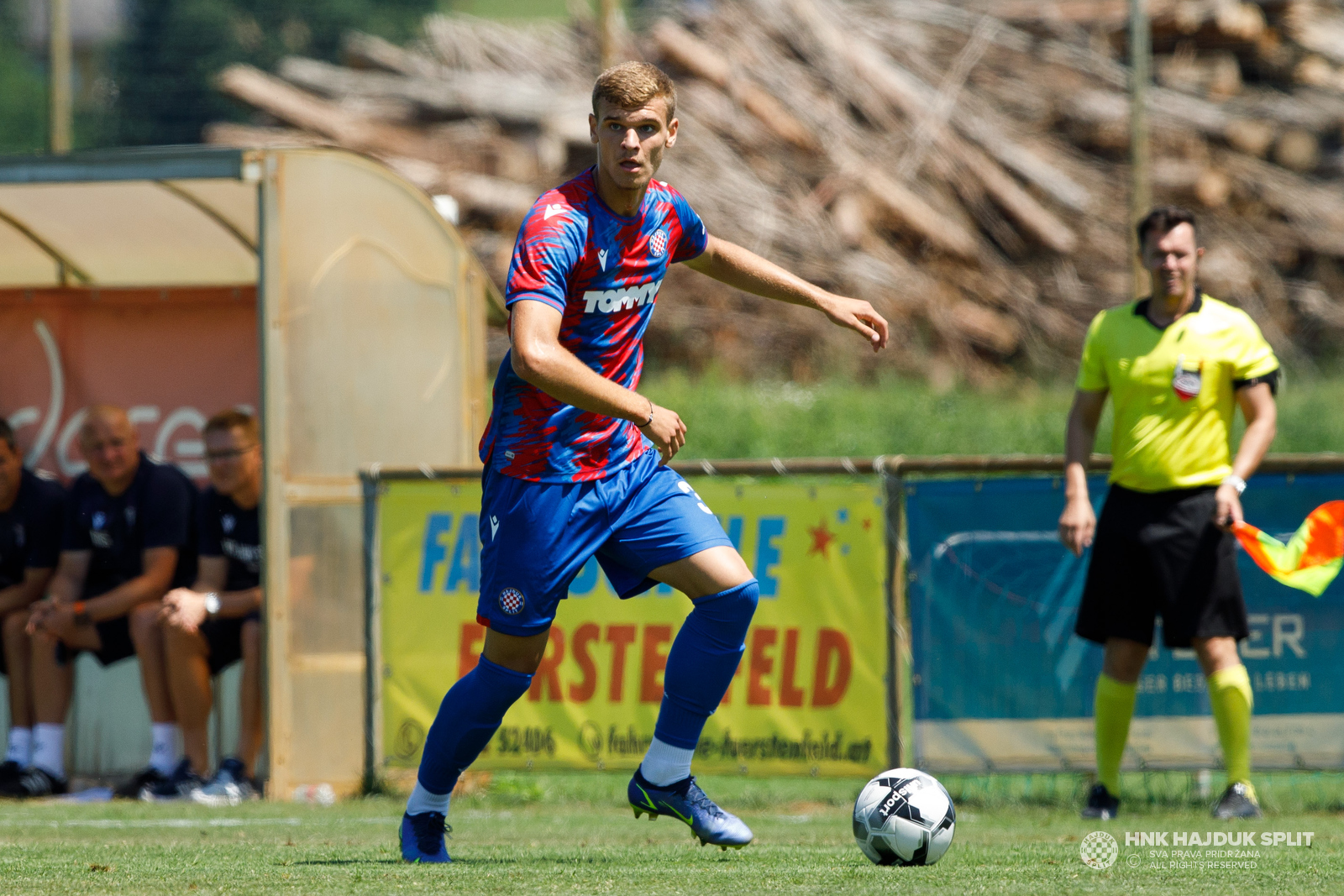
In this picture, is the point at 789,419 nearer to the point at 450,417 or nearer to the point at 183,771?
the point at 450,417

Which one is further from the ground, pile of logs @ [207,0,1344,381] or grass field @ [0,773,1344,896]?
pile of logs @ [207,0,1344,381]

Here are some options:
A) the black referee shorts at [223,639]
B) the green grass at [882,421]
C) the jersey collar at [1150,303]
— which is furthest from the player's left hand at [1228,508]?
the green grass at [882,421]

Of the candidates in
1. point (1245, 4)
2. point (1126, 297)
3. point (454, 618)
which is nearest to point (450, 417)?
point (454, 618)

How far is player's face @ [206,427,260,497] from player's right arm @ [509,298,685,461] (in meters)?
4.22

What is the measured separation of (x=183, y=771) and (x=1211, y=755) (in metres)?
4.84

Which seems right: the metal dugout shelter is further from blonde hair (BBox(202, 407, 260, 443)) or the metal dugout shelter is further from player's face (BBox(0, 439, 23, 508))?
player's face (BBox(0, 439, 23, 508))

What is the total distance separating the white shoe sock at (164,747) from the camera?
25.9ft

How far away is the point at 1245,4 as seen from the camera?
17703mm

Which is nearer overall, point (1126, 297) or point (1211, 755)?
point (1211, 755)

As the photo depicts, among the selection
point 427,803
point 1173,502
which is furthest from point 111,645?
point 1173,502

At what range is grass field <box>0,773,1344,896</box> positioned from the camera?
12.9 feet

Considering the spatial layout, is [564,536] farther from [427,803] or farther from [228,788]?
[228,788]

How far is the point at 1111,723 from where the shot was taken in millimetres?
6422

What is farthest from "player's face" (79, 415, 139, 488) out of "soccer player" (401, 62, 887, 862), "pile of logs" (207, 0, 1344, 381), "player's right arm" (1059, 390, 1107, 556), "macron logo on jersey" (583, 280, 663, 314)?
"pile of logs" (207, 0, 1344, 381)
